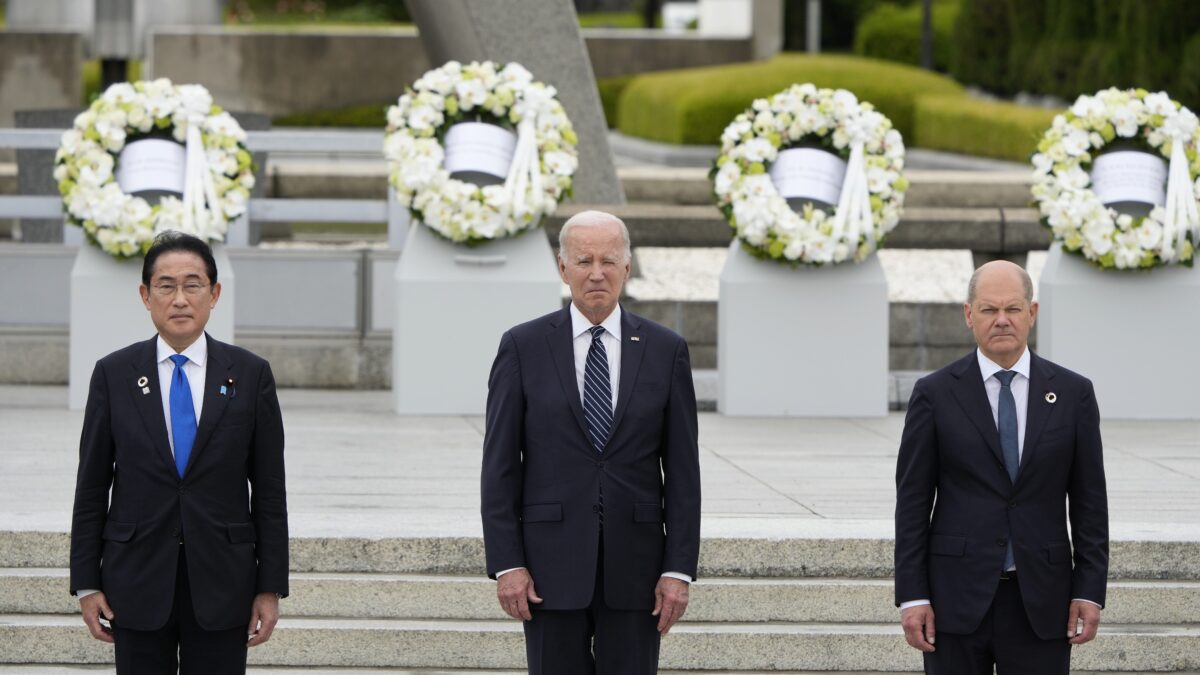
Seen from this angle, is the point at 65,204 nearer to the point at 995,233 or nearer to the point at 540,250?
the point at 540,250

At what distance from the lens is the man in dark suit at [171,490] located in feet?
15.6

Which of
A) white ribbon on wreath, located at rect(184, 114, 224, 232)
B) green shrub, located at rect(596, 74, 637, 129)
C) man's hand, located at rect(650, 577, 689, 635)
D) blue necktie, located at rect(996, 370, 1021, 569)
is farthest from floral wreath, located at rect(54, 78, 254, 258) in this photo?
green shrub, located at rect(596, 74, 637, 129)

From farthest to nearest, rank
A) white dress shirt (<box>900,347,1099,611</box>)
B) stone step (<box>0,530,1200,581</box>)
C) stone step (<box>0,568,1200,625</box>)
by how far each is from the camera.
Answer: stone step (<box>0,530,1200,581</box>) < stone step (<box>0,568,1200,625</box>) < white dress shirt (<box>900,347,1099,611</box>)

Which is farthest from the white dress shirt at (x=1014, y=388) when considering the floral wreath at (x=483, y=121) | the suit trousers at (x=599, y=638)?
the floral wreath at (x=483, y=121)

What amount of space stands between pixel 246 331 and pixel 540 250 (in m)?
2.30

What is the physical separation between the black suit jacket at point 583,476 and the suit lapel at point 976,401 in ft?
2.24

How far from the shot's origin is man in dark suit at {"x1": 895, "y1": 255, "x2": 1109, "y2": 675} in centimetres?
479

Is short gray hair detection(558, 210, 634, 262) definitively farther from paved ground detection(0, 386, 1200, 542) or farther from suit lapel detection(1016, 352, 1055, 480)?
paved ground detection(0, 386, 1200, 542)

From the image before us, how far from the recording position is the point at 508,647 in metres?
6.91

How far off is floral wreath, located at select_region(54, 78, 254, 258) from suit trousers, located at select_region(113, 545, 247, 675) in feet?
20.2

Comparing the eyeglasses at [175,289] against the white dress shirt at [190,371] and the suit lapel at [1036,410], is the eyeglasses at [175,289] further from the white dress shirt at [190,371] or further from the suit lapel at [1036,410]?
the suit lapel at [1036,410]

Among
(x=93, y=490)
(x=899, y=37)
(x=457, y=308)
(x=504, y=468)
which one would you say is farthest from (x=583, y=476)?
(x=899, y=37)

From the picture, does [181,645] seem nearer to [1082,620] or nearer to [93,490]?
[93,490]

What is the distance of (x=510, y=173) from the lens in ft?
36.2
